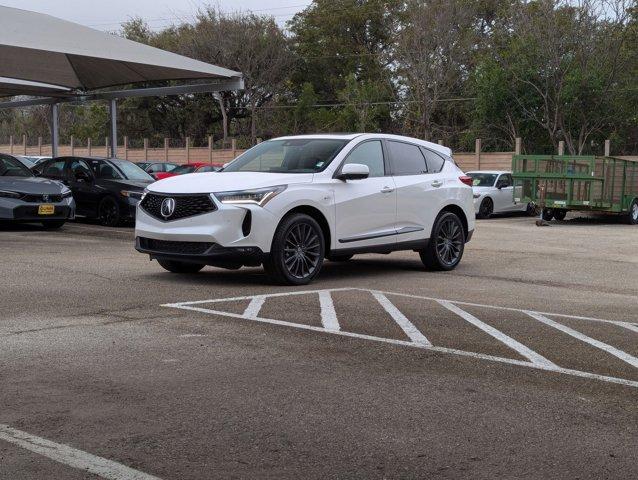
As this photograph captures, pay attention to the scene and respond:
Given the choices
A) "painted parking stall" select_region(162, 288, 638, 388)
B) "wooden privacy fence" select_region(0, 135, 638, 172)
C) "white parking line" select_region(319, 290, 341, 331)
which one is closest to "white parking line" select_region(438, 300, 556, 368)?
"painted parking stall" select_region(162, 288, 638, 388)

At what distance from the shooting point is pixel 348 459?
14.9ft

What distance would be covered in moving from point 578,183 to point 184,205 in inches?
627

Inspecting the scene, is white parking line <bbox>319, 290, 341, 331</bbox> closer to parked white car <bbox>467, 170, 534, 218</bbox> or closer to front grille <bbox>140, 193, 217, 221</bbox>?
front grille <bbox>140, 193, 217, 221</bbox>

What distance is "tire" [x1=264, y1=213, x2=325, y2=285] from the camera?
1024 centimetres

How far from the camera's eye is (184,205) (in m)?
10.3

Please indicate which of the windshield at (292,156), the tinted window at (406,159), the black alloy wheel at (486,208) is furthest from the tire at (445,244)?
the black alloy wheel at (486,208)

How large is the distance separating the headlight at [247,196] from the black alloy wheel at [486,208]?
57.1 ft

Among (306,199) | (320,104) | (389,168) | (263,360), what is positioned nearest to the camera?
(263,360)

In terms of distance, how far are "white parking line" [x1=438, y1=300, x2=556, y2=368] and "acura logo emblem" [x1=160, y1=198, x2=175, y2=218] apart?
3.18 meters

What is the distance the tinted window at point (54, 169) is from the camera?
20.6 meters

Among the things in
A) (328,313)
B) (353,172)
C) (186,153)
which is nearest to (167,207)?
(353,172)

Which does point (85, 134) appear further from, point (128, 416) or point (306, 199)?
point (128, 416)

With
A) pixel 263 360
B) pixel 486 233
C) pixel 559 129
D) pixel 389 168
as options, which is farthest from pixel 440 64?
pixel 263 360

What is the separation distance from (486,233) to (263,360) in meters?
14.5
